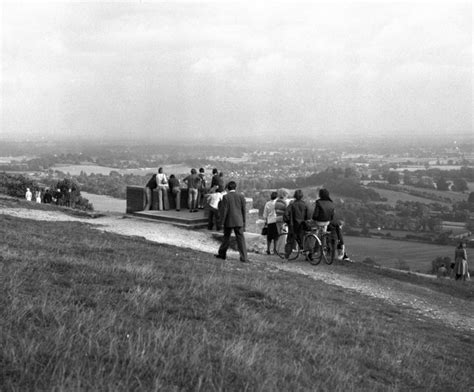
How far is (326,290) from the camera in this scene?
10.1 meters

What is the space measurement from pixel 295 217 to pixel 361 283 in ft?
8.02

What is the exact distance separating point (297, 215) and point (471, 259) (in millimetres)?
30649

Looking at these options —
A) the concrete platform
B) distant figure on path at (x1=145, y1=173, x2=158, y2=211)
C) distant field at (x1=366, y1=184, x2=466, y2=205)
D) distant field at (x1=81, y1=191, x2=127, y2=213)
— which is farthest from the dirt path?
distant field at (x1=366, y1=184, x2=466, y2=205)

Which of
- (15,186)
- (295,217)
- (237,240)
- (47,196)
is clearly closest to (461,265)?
(295,217)

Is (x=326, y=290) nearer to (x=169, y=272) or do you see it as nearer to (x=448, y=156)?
(x=169, y=272)

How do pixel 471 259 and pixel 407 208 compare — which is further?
pixel 407 208

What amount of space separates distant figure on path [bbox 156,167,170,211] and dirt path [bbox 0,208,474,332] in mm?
2155

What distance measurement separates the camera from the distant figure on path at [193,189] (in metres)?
19.9

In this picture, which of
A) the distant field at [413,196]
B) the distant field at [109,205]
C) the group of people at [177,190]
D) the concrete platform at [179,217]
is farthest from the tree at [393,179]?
the concrete platform at [179,217]

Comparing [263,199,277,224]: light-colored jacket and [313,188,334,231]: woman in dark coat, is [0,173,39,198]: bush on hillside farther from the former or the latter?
[313,188,334,231]: woman in dark coat

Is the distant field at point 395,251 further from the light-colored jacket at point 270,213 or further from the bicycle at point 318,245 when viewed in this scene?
the light-colored jacket at point 270,213

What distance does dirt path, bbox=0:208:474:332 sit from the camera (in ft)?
32.4

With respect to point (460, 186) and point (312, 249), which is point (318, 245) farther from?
point (460, 186)

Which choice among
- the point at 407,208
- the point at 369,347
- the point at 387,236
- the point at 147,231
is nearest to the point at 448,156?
the point at 407,208
